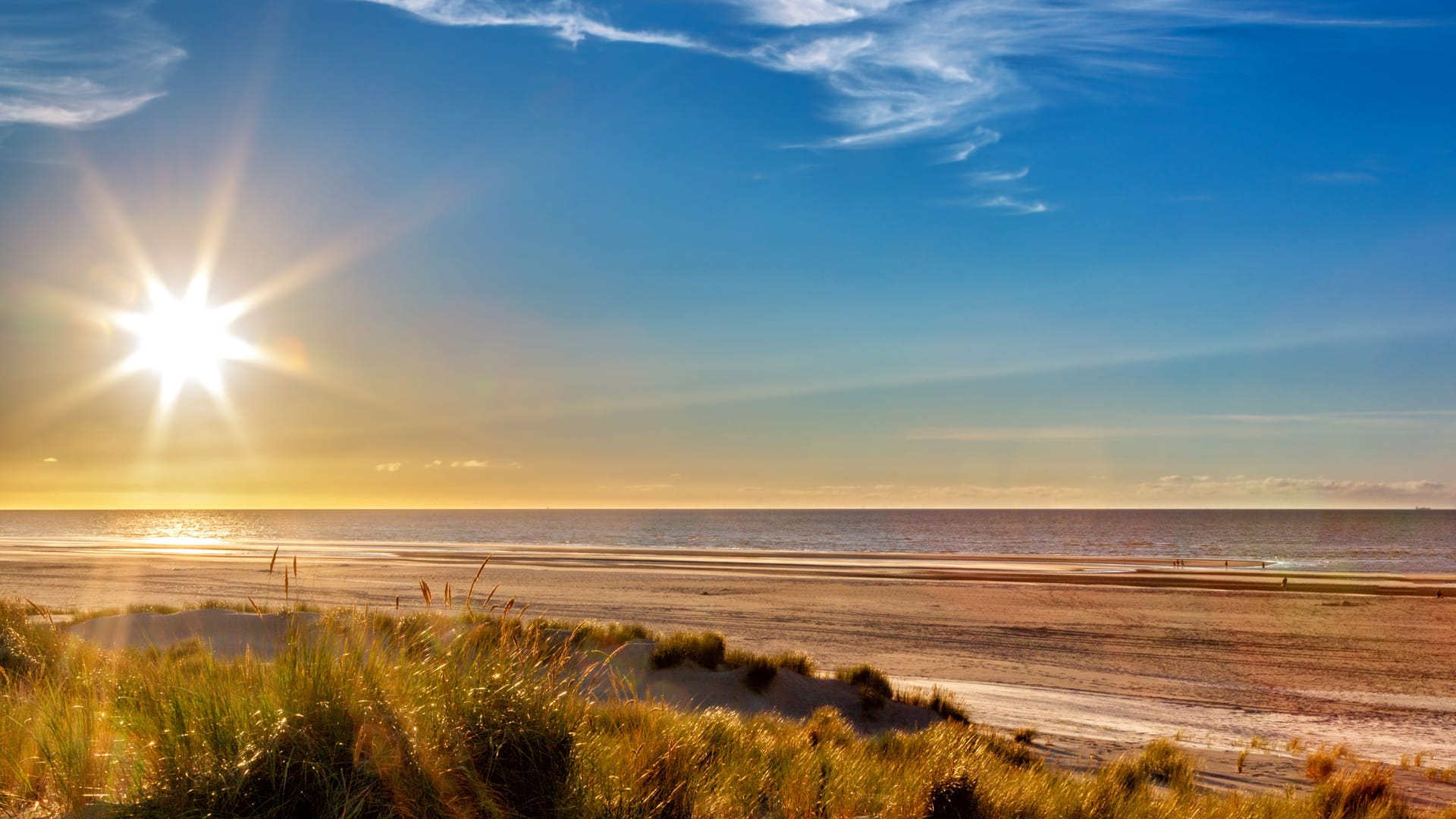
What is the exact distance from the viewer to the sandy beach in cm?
1443

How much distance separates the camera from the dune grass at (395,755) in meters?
4.49

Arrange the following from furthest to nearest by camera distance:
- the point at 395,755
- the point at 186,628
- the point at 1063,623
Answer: the point at 1063,623 < the point at 186,628 < the point at 395,755

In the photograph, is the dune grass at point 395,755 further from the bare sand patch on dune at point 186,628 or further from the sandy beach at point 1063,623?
the bare sand patch on dune at point 186,628

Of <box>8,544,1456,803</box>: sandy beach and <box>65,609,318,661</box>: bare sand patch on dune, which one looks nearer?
<box>8,544,1456,803</box>: sandy beach

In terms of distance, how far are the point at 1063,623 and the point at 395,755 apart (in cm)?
2613

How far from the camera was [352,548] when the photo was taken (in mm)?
75500

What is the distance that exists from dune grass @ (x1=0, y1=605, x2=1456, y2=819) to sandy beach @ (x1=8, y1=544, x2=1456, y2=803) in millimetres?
6343


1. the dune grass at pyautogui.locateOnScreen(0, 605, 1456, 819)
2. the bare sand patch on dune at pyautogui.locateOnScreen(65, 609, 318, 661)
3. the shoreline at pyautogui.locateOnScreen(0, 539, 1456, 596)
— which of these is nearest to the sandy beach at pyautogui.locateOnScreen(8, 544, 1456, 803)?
the shoreline at pyautogui.locateOnScreen(0, 539, 1456, 596)

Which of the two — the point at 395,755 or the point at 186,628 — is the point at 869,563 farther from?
the point at 395,755

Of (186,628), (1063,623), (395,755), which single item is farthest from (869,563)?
(395,755)

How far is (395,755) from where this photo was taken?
4664 millimetres

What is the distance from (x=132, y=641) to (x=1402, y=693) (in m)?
24.3

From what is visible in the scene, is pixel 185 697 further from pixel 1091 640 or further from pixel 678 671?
pixel 1091 640

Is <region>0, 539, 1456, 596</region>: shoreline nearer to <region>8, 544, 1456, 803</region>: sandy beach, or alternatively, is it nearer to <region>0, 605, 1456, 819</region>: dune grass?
<region>8, 544, 1456, 803</region>: sandy beach
